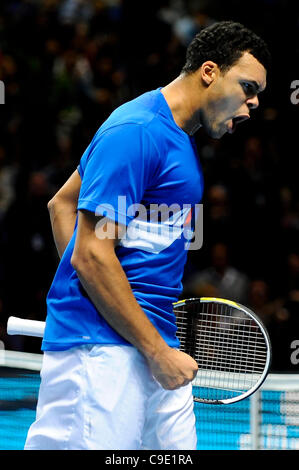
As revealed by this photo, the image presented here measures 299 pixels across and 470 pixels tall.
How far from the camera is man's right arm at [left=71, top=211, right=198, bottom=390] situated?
1.60m

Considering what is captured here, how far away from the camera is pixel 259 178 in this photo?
5.11m

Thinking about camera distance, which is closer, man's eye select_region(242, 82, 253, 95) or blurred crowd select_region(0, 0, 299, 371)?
man's eye select_region(242, 82, 253, 95)

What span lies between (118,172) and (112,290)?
0.23 m

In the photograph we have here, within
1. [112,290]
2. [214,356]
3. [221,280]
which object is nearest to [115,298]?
[112,290]

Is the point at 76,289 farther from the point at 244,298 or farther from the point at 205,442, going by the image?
the point at 244,298

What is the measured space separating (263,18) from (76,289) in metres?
4.97

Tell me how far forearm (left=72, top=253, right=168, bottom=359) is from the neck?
0.36 meters

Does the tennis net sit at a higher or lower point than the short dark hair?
lower

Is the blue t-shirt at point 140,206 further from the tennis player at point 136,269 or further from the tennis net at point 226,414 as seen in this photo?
the tennis net at point 226,414

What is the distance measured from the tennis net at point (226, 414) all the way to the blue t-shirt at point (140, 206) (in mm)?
1050
